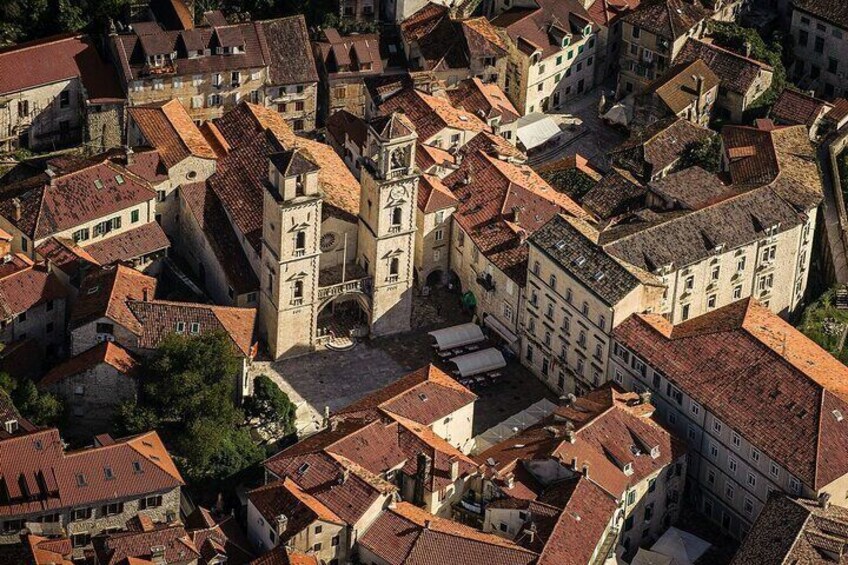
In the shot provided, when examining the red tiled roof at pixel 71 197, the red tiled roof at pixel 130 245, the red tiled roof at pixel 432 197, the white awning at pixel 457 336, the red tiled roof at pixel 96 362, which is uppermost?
the red tiled roof at pixel 71 197

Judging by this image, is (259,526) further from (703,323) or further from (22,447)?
(703,323)

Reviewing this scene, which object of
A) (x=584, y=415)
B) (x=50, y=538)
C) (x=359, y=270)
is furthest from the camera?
(x=359, y=270)

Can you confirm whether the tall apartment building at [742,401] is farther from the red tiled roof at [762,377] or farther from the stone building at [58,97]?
the stone building at [58,97]

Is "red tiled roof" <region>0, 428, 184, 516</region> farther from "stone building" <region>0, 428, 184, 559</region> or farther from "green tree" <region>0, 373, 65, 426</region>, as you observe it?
"green tree" <region>0, 373, 65, 426</region>

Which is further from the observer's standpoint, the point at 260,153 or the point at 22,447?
the point at 260,153

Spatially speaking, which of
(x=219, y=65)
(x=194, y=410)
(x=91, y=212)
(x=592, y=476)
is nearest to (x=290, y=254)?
(x=194, y=410)

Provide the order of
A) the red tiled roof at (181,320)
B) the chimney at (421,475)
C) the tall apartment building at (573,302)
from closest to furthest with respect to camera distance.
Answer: the chimney at (421,475), the red tiled roof at (181,320), the tall apartment building at (573,302)

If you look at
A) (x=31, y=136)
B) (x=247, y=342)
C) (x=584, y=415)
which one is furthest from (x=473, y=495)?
(x=31, y=136)

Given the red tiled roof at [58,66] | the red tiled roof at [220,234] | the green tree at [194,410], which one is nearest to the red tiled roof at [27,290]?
the green tree at [194,410]
